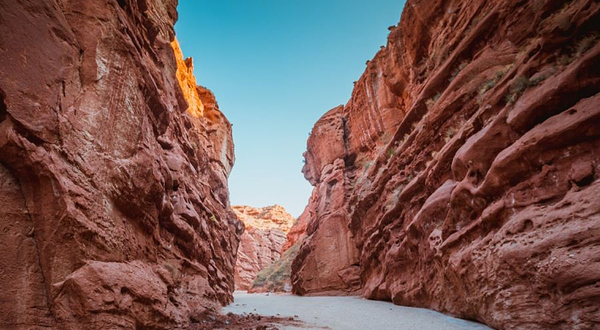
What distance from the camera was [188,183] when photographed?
441 inches

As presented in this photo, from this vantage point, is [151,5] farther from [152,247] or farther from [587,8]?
[587,8]

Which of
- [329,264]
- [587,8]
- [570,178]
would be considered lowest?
[329,264]

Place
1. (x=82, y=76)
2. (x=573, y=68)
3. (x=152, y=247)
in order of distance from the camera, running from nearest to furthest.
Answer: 1. (x=573, y=68)
2. (x=82, y=76)
3. (x=152, y=247)

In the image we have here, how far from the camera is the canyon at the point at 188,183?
13.1 feet

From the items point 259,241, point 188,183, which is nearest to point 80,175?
point 188,183

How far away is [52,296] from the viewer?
12.9ft

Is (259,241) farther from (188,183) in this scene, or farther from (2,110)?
(2,110)

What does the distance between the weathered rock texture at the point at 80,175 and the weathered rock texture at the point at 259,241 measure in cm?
3703

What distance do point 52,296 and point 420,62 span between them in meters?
17.1

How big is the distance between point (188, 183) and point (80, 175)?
258 inches

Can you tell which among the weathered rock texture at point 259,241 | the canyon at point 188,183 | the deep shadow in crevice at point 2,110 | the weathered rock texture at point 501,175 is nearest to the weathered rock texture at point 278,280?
the weathered rock texture at point 259,241

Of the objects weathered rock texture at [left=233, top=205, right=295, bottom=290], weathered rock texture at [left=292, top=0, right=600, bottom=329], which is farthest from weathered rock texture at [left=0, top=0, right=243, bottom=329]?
weathered rock texture at [left=233, top=205, right=295, bottom=290]

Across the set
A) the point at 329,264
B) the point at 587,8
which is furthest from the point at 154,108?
the point at 329,264

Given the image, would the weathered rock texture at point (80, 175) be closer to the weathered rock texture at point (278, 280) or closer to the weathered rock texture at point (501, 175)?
the weathered rock texture at point (501, 175)
